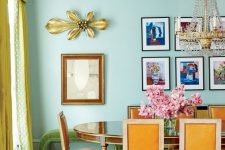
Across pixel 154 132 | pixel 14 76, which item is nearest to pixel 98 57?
pixel 14 76

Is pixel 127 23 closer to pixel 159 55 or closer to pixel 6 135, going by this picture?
pixel 159 55

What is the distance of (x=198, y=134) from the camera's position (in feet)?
12.3

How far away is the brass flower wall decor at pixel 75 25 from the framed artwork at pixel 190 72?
117 centimetres

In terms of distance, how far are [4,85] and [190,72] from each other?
2.89 m

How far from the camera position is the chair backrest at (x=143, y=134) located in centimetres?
372

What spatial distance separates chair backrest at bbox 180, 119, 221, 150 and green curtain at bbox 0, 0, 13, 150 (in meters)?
1.57

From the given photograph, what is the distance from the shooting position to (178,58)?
5648 mm

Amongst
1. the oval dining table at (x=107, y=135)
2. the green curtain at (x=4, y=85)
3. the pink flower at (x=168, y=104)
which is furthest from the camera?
the pink flower at (x=168, y=104)

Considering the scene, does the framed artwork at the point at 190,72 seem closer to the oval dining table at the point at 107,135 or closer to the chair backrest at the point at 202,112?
the chair backrest at the point at 202,112

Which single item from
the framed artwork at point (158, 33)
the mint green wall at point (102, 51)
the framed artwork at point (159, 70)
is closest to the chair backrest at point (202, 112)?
the framed artwork at point (159, 70)

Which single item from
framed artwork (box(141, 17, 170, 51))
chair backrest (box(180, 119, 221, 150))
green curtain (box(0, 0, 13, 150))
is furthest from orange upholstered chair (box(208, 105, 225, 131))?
green curtain (box(0, 0, 13, 150))

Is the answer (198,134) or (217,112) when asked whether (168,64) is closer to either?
(217,112)

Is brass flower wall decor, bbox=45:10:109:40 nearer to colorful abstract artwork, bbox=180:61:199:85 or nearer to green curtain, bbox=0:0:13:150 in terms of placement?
colorful abstract artwork, bbox=180:61:199:85

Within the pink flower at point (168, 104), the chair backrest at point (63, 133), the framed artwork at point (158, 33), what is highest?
the framed artwork at point (158, 33)
